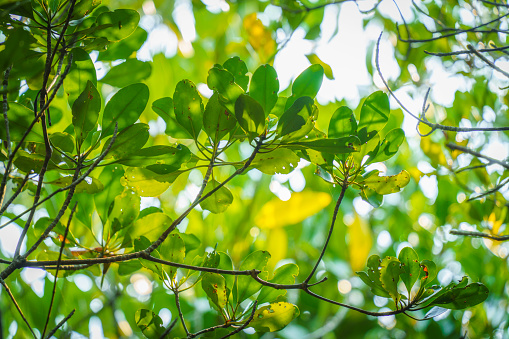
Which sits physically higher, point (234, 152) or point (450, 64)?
point (450, 64)

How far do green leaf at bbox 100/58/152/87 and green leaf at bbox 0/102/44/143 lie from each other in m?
0.24

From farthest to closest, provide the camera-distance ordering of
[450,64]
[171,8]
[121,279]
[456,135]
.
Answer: [171,8] < [121,279] < [450,64] < [456,135]

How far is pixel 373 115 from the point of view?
631mm

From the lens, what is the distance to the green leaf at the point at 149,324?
625mm

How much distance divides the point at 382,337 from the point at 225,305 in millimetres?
1113

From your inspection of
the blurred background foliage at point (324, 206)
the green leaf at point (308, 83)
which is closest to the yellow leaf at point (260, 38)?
the blurred background foliage at point (324, 206)

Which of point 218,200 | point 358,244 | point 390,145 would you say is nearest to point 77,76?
point 218,200

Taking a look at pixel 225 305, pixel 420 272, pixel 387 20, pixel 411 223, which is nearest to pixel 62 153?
pixel 225 305

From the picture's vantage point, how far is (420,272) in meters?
0.62

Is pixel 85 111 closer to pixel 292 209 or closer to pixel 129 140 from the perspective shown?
pixel 129 140

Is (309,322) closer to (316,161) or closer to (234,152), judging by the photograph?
(234,152)

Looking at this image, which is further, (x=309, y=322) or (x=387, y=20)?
(x=309, y=322)

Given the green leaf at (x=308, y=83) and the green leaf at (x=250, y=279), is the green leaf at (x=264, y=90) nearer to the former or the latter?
the green leaf at (x=308, y=83)

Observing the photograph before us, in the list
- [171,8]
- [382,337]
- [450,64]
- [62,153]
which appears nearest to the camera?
[62,153]
